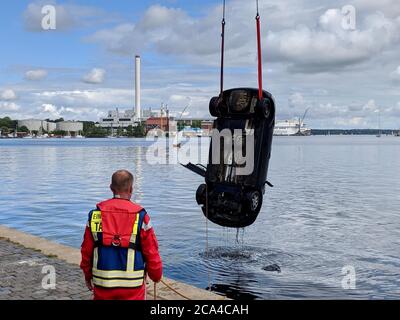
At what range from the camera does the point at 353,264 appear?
1472 cm

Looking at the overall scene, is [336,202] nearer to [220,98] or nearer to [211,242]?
[211,242]

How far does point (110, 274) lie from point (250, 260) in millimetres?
9937

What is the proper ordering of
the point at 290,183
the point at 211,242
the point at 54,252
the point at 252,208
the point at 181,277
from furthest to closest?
the point at 290,183, the point at 211,242, the point at 181,277, the point at 54,252, the point at 252,208

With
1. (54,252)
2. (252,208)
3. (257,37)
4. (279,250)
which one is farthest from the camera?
(279,250)

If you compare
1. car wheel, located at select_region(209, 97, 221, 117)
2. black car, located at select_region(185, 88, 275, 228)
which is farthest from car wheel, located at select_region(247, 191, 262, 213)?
car wheel, located at select_region(209, 97, 221, 117)

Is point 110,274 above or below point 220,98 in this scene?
below

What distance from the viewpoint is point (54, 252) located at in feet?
38.8

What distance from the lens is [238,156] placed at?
10125 millimetres

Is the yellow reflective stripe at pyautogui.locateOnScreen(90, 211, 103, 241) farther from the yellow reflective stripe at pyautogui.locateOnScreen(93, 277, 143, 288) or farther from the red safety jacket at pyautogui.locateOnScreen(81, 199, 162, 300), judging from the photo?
the yellow reflective stripe at pyautogui.locateOnScreen(93, 277, 143, 288)

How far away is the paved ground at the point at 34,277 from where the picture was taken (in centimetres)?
858

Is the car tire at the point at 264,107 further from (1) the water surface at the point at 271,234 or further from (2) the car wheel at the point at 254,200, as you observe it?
(1) the water surface at the point at 271,234
